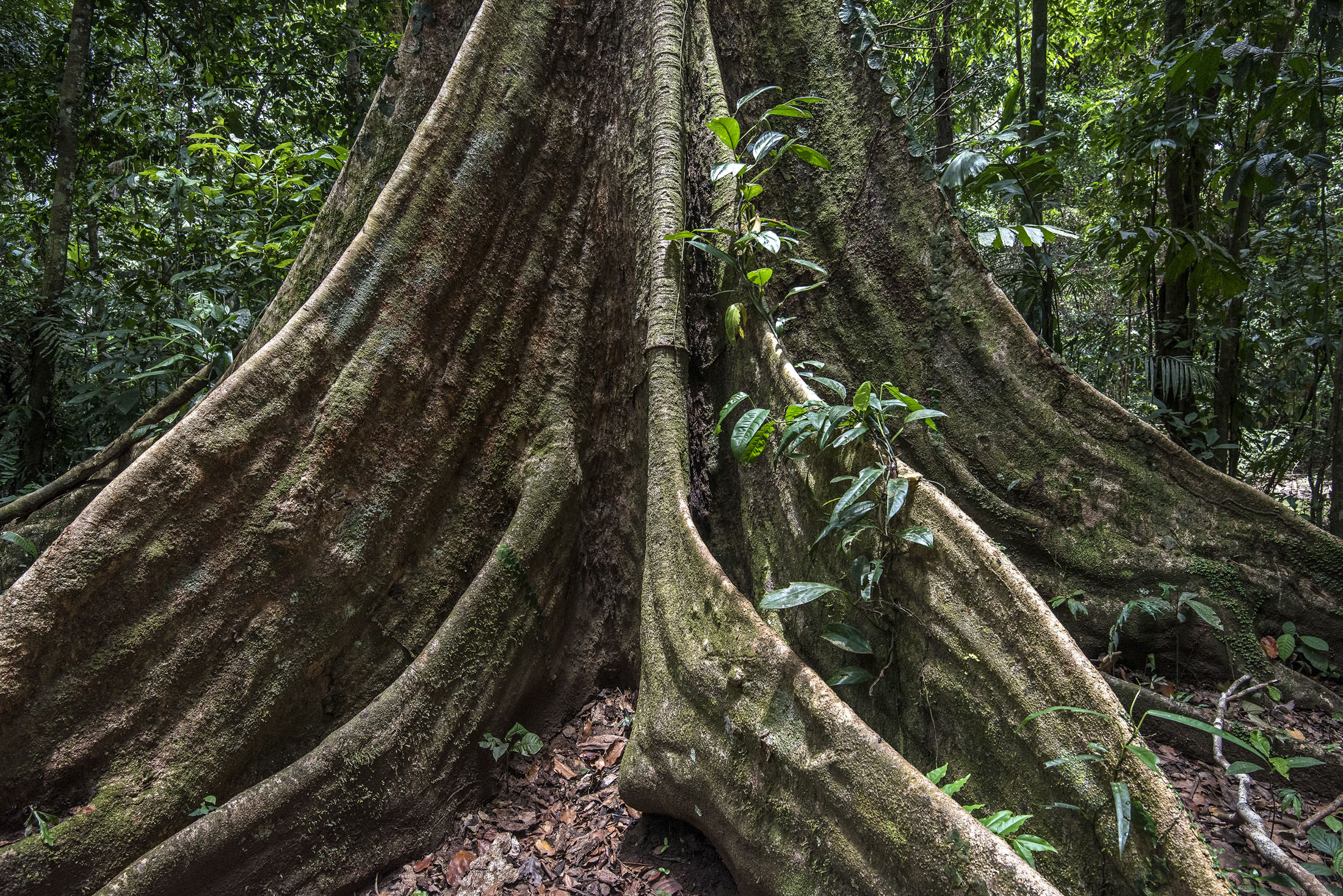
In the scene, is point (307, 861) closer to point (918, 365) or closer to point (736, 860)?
point (736, 860)

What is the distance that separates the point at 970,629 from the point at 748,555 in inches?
37.0

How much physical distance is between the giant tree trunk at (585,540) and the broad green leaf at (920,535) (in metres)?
0.05

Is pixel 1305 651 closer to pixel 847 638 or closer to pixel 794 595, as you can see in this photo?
pixel 847 638

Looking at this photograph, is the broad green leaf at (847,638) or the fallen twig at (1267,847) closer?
the fallen twig at (1267,847)

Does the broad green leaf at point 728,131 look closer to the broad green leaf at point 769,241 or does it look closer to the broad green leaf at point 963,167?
the broad green leaf at point 769,241

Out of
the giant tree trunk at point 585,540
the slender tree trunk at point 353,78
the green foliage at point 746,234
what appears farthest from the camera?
the slender tree trunk at point 353,78

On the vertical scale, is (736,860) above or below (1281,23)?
below

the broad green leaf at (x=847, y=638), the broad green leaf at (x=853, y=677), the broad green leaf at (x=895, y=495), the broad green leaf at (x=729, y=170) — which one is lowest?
the broad green leaf at (x=853, y=677)

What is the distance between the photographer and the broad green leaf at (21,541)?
300 centimetres

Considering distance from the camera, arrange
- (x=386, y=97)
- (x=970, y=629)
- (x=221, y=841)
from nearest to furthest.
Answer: (x=970, y=629) → (x=221, y=841) → (x=386, y=97)

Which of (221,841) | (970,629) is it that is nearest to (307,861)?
(221,841)

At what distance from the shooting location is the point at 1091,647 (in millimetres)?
2988

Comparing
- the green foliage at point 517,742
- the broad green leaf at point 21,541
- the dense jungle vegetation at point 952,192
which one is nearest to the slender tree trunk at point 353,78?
the dense jungle vegetation at point 952,192

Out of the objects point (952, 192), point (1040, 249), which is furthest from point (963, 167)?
point (1040, 249)
